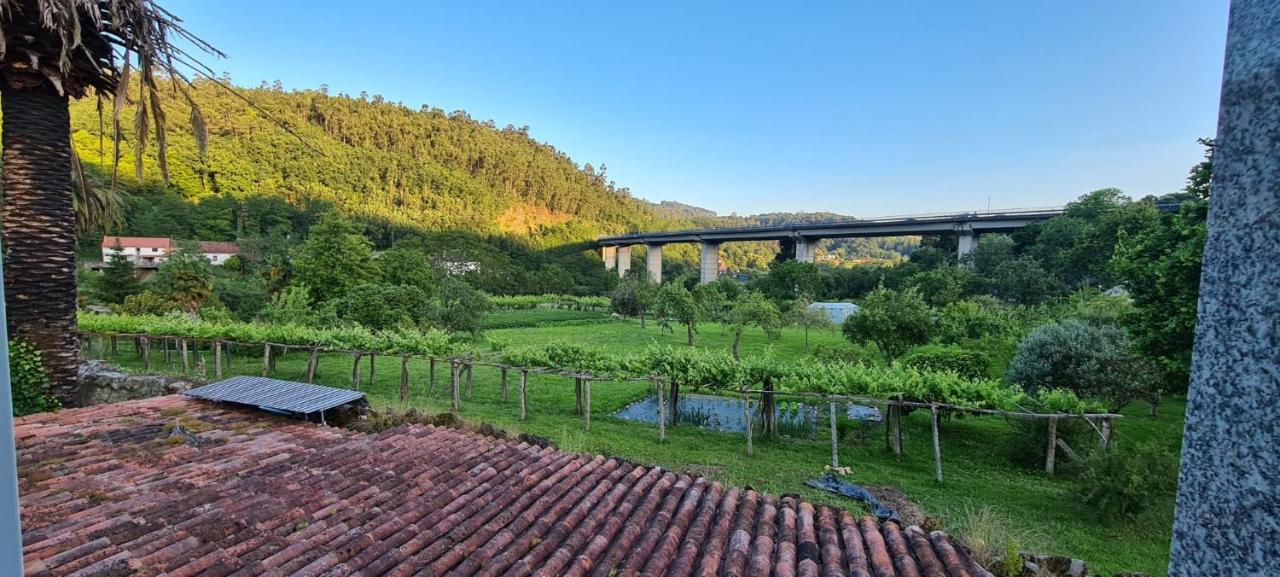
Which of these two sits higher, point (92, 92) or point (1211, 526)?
point (92, 92)

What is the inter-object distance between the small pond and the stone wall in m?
10.4

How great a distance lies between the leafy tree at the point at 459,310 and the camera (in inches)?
995

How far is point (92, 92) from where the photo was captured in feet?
27.3

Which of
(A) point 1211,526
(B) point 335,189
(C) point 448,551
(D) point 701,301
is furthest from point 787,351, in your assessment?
(B) point 335,189

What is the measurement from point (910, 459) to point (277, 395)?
11.8 metres

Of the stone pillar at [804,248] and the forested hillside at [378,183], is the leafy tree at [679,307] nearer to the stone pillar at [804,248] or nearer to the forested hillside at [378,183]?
the forested hillside at [378,183]

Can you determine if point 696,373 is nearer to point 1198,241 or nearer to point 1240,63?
point 1198,241

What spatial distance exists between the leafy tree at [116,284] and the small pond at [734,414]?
26.6m

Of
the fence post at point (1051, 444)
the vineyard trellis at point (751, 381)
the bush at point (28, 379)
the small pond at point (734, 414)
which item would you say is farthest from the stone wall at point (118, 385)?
the fence post at point (1051, 444)

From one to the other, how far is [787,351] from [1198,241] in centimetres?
1785

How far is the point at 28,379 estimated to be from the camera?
25.1 feet

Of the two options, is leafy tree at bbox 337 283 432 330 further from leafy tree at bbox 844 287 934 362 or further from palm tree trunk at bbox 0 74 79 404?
leafy tree at bbox 844 287 934 362

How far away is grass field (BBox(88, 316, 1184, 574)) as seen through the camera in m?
7.61

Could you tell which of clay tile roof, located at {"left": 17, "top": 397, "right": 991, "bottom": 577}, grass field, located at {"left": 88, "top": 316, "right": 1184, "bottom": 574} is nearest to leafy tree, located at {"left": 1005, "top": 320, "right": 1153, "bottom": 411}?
grass field, located at {"left": 88, "top": 316, "right": 1184, "bottom": 574}
